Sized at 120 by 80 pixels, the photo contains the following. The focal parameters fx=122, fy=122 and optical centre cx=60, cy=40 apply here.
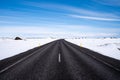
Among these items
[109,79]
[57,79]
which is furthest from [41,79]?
[109,79]

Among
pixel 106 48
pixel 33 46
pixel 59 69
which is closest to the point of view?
pixel 59 69

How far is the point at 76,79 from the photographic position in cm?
571

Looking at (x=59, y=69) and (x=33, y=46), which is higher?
(x=59, y=69)

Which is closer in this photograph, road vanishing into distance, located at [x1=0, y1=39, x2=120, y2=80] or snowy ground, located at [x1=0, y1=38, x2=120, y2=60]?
road vanishing into distance, located at [x1=0, y1=39, x2=120, y2=80]

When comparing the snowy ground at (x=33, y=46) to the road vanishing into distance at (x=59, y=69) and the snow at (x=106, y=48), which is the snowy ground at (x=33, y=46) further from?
the road vanishing into distance at (x=59, y=69)

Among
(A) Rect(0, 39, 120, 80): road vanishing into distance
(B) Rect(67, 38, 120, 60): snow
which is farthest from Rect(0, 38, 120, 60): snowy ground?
(A) Rect(0, 39, 120, 80): road vanishing into distance

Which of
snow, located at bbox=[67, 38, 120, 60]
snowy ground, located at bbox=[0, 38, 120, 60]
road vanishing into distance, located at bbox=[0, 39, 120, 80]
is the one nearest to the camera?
road vanishing into distance, located at bbox=[0, 39, 120, 80]

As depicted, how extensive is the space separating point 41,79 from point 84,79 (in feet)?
6.58

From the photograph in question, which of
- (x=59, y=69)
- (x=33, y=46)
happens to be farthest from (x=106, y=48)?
(x=59, y=69)

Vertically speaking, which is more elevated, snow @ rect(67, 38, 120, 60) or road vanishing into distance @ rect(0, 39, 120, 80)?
road vanishing into distance @ rect(0, 39, 120, 80)

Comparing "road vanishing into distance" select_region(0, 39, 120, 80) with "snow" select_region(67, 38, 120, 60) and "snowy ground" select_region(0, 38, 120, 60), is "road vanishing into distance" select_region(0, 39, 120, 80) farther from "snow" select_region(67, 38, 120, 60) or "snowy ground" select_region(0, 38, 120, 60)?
"snow" select_region(67, 38, 120, 60)

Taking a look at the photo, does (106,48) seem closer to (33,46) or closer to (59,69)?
(33,46)

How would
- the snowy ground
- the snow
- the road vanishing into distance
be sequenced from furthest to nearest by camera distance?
the snowy ground, the snow, the road vanishing into distance

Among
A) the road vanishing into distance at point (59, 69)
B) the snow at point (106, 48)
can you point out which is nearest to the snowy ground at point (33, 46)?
the snow at point (106, 48)
